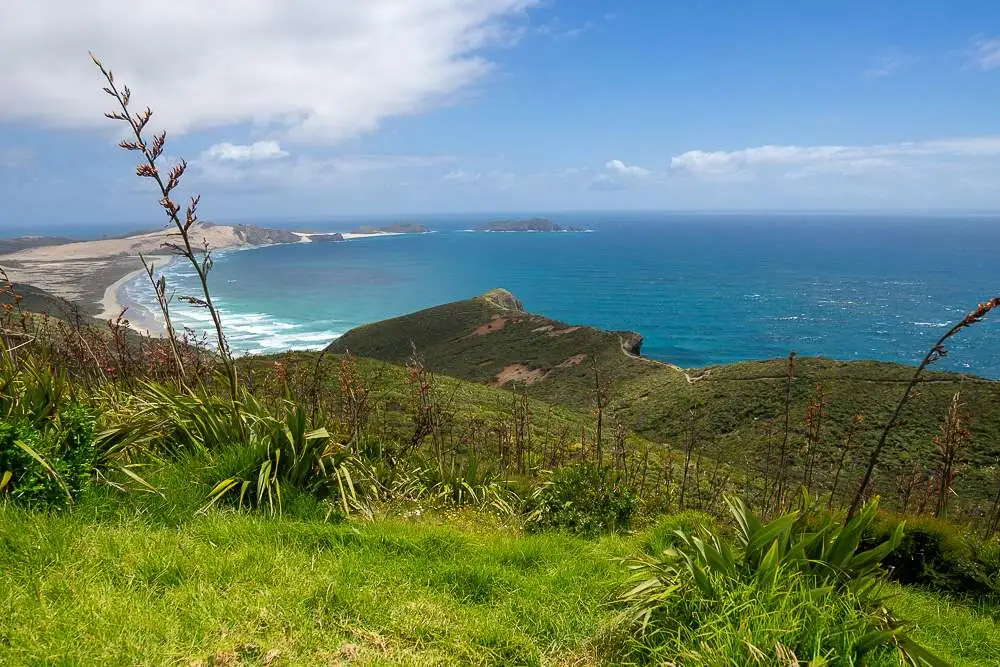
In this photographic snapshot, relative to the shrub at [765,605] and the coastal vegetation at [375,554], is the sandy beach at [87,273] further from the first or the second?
the shrub at [765,605]

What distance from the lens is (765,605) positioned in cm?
267

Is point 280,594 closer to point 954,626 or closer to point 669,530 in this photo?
point 669,530

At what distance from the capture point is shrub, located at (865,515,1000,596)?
188 inches

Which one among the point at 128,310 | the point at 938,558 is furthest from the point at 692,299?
the point at 938,558

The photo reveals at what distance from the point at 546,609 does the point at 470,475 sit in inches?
104

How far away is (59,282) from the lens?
124688 mm

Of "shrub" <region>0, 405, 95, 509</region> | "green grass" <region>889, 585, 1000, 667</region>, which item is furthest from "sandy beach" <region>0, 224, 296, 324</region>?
"green grass" <region>889, 585, 1000, 667</region>

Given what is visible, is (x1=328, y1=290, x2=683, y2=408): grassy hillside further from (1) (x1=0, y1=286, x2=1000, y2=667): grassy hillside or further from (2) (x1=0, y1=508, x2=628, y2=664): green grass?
(2) (x1=0, y1=508, x2=628, y2=664): green grass

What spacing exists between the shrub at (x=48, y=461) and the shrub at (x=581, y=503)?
356cm

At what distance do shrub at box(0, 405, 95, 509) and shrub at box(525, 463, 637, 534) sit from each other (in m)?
3.56

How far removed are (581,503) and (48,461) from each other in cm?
424

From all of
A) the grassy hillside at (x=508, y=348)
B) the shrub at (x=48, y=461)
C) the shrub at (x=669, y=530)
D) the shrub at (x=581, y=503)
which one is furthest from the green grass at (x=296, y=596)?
the grassy hillside at (x=508, y=348)

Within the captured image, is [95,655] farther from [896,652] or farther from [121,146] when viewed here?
[896,652]

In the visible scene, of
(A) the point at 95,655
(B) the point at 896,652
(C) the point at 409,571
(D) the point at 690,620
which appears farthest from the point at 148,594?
(B) the point at 896,652
